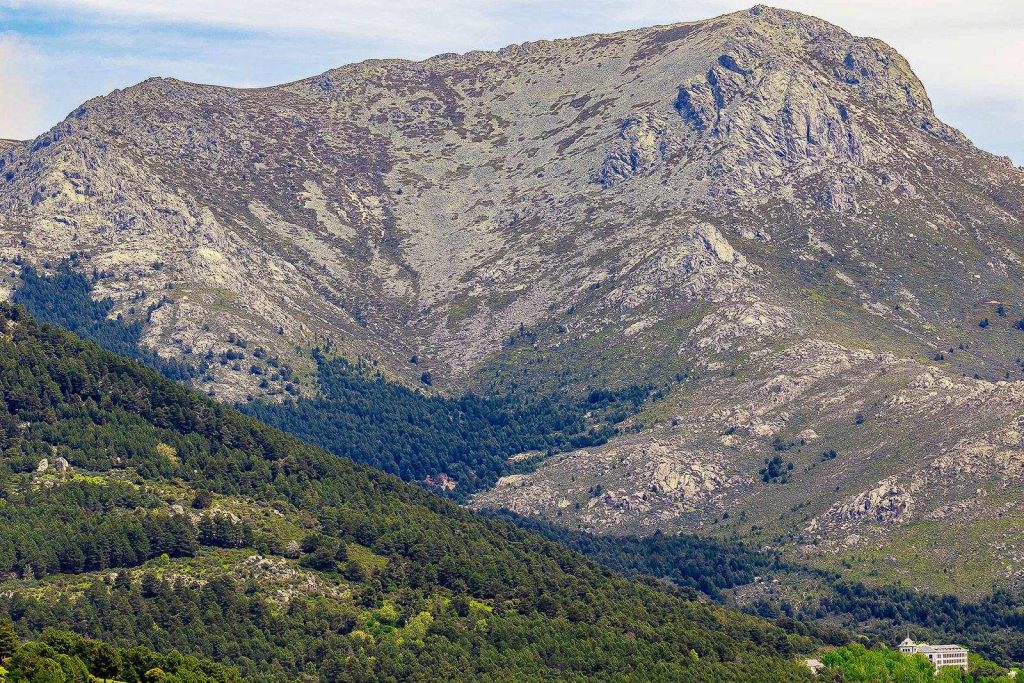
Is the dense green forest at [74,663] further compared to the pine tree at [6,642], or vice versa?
the pine tree at [6,642]

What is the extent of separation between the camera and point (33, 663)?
591 ft

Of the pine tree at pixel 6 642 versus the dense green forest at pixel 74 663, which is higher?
the pine tree at pixel 6 642

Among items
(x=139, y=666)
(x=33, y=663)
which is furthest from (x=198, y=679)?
(x=33, y=663)

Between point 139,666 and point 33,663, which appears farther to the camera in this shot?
point 139,666

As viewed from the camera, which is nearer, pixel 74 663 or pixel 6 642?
pixel 6 642

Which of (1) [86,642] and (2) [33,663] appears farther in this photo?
(1) [86,642]

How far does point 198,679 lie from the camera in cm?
19612

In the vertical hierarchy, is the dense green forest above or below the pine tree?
below

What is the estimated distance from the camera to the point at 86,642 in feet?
638

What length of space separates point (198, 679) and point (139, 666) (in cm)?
589

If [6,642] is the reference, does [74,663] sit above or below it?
below

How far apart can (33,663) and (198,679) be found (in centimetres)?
2073

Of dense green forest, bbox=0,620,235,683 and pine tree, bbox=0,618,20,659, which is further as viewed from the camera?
pine tree, bbox=0,618,20,659

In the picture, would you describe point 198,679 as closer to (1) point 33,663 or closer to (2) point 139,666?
(2) point 139,666
